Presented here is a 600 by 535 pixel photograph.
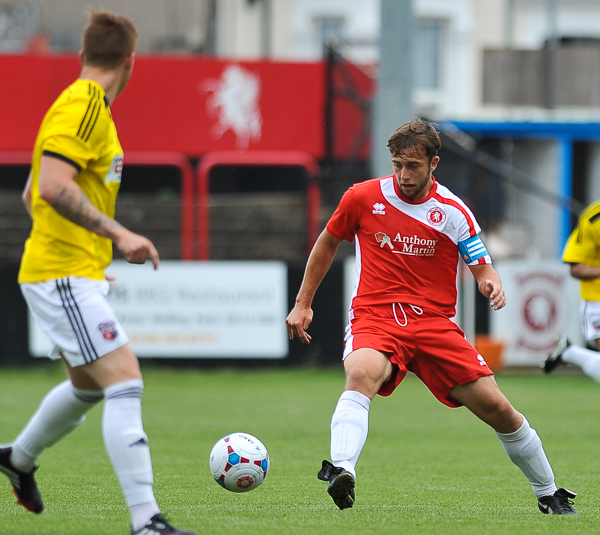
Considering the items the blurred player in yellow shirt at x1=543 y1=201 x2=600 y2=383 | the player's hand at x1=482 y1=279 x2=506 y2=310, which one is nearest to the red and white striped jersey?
the player's hand at x1=482 y1=279 x2=506 y2=310

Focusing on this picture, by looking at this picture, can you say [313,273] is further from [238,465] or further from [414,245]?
[238,465]

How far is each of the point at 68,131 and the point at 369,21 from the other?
21.0 m

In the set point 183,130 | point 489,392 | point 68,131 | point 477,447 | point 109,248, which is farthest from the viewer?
point 183,130

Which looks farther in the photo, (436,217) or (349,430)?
(436,217)

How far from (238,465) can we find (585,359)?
4.57 meters

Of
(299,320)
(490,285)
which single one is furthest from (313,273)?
(490,285)

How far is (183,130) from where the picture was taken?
1816 cm

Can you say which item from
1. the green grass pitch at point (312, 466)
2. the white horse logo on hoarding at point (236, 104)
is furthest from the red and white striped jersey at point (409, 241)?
the white horse logo on hoarding at point (236, 104)

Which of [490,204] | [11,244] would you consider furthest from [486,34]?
[11,244]

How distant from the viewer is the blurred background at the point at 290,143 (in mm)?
15516

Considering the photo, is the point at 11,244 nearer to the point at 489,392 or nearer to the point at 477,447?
the point at 477,447

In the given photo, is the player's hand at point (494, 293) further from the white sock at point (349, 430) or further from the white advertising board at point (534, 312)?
the white advertising board at point (534, 312)

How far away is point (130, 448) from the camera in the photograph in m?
4.38

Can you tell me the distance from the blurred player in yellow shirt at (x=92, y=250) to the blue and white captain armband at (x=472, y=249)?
1933mm
